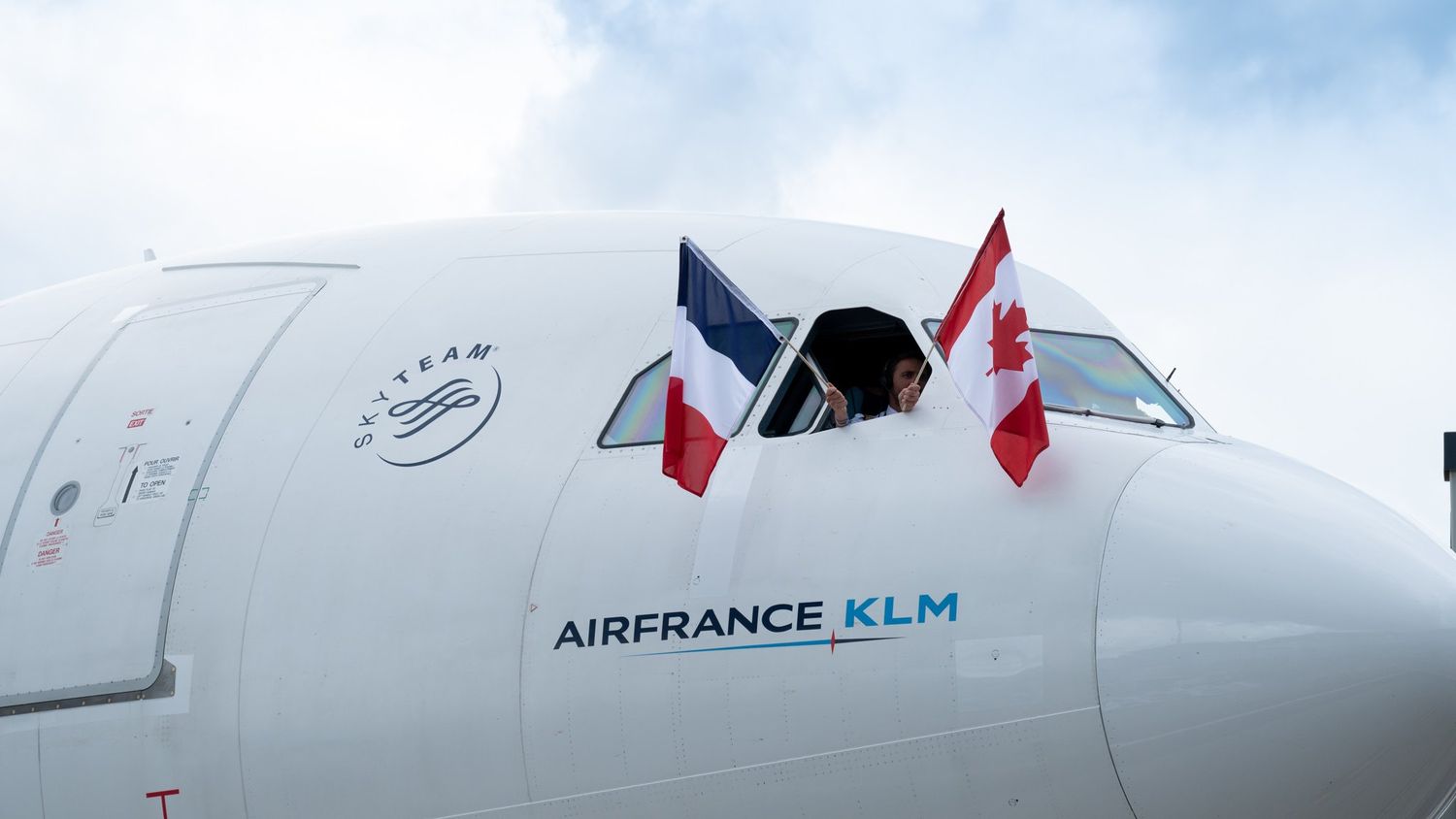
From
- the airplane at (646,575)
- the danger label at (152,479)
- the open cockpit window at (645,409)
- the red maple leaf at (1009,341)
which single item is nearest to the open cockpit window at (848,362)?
the airplane at (646,575)

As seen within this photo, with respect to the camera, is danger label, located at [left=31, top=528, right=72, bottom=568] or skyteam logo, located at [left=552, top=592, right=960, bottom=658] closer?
skyteam logo, located at [left=552, top=592, right=960, bottom=658]

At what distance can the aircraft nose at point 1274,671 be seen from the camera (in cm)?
616

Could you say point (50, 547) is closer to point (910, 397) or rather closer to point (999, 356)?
point (910, 397)

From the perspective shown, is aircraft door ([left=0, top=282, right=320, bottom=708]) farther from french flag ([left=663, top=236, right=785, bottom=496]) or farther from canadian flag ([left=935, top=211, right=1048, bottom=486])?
canadian flag ([left=935, top=211, right=1048, bottom=486])

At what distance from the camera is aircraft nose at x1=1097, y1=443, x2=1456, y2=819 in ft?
20.2

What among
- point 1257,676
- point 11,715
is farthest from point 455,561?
point 1257,676

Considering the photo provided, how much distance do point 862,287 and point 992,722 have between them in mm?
2542

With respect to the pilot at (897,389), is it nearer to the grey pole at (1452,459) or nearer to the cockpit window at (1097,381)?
the cockpit window at (1097,381)

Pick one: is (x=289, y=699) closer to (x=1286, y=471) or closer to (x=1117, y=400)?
(x=1117, y=400)

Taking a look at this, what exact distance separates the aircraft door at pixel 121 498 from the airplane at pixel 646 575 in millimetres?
27

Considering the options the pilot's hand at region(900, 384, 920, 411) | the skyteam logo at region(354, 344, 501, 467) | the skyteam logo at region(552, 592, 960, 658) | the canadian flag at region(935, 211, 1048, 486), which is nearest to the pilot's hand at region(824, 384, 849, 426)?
the pilot's hand at region(900, 384, 920, 411)

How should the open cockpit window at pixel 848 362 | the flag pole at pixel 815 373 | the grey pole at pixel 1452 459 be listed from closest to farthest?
the flag pole at pixel 815 373
the open cockpit window at pixel 848 362
the grey pole at pixel 1452 459

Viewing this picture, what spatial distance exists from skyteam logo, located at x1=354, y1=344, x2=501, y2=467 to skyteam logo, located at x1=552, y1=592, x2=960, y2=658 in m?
1.44

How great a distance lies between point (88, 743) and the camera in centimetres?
829
